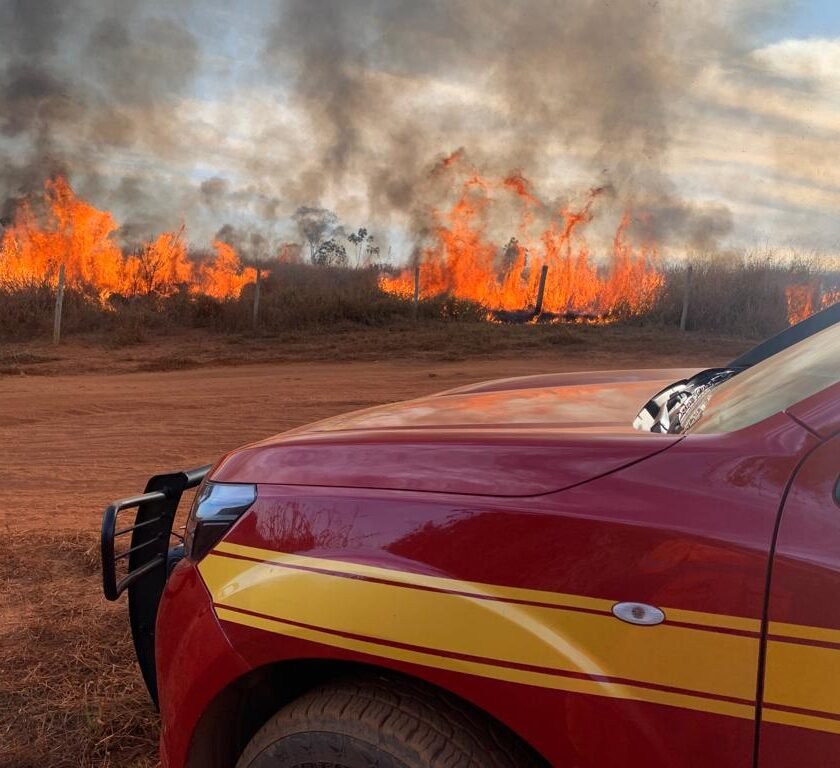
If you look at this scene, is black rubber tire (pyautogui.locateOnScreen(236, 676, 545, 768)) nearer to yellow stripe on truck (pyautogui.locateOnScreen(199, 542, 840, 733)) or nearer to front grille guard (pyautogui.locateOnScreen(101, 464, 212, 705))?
yellow stripe on truck (pyautogui.locateOnScreen(199, 542, 840, 733))

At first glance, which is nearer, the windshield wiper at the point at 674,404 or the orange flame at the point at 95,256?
the windshield wiper at the point at 674,404

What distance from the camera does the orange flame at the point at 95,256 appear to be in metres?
21.3

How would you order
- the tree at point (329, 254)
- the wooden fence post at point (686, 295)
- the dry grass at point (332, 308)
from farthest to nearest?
1. the tree at point (329, 254)
2. the wooden fence post at point (686, 295)
3. the dry grass at point (332, 308)

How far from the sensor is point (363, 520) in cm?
150

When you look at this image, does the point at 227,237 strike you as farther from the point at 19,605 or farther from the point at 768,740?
the point at 768,740

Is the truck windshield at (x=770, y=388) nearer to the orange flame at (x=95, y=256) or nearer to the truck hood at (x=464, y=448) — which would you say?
the truck hood at (x=464, y=448)

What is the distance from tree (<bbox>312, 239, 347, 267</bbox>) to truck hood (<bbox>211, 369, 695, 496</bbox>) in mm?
35463

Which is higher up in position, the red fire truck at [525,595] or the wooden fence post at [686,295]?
the wooden fence post at [686,295]

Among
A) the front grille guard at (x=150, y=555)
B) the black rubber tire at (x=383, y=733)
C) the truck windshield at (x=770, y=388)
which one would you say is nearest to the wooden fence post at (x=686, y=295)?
the truck windshield at (x=770, y=388)

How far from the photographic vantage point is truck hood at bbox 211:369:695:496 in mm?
1405

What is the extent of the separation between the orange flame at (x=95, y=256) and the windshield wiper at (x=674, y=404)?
63.7 feet

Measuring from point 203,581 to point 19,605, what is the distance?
2639 millimetres

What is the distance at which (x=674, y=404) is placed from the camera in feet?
6.50

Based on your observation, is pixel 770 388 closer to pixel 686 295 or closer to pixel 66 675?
pixel 66 675
